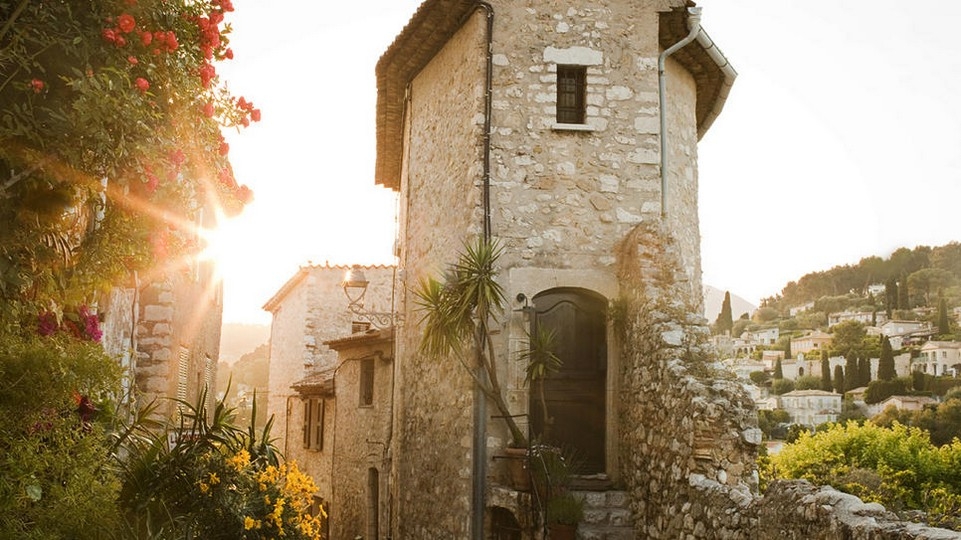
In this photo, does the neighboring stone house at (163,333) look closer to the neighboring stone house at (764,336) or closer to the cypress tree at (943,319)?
the cypress tree at (943,319)

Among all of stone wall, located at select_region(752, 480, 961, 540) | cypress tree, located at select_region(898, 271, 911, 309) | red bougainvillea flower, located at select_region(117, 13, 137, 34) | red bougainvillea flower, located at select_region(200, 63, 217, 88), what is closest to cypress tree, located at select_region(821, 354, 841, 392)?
cypress tree, located at select_region(898, 271, 911, 309)

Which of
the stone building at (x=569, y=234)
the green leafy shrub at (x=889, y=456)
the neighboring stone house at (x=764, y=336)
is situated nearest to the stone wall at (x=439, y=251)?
the stone building at (x=569, y=234)

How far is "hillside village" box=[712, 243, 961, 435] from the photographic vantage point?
170ft

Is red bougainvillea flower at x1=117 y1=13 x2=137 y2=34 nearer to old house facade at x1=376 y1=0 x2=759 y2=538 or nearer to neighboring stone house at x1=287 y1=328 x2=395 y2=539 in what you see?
old house facade at x1=376 y1=0 x2=759 y2=538

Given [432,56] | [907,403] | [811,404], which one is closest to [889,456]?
[432,56]

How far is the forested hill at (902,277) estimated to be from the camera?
2771 inches

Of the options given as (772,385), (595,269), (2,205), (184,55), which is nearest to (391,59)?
(595,269)

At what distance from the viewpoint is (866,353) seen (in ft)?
208

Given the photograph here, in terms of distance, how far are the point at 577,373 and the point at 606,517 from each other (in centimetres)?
208

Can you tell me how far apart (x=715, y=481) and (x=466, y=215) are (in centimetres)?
490

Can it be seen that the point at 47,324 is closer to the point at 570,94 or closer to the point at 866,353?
the point at 570,94

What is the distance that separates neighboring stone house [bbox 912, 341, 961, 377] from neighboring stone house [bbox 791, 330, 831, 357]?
1976 cm

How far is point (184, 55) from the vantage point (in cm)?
537

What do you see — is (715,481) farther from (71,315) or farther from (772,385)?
(772,385)
